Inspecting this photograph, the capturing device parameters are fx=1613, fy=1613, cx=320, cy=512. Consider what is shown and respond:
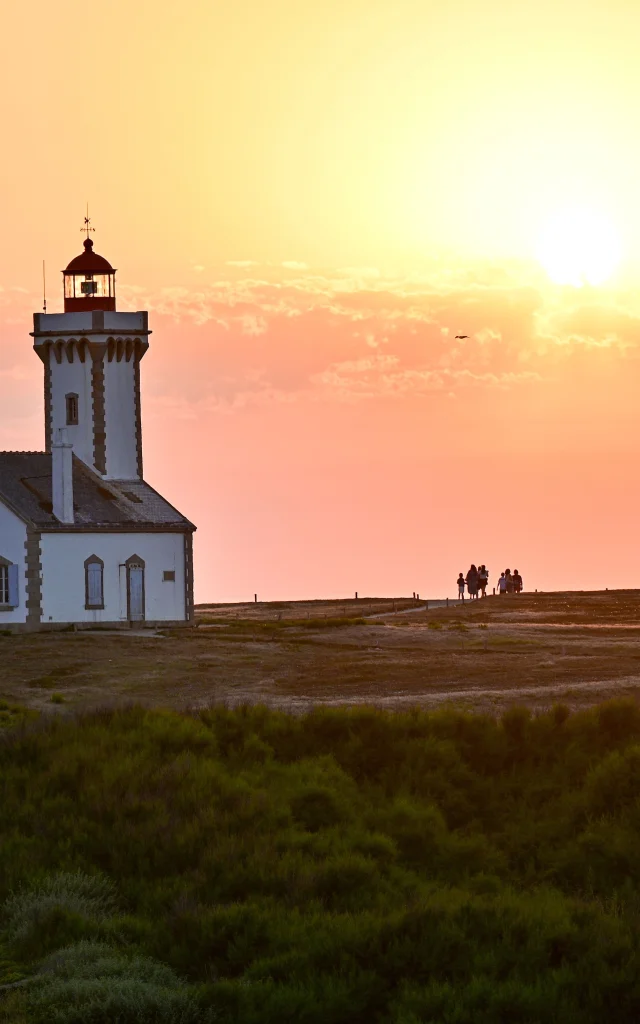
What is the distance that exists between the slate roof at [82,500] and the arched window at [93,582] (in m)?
1.29

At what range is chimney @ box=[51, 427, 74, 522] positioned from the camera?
181ft

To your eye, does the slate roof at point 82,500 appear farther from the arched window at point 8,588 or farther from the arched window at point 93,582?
the arched window at point 8,588

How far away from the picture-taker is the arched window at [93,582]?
180 ft

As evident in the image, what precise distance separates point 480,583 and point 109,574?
1099 inches

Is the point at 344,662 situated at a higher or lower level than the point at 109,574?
lower

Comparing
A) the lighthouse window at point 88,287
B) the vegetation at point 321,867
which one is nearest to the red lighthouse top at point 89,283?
the lighthouse window at point 88,287

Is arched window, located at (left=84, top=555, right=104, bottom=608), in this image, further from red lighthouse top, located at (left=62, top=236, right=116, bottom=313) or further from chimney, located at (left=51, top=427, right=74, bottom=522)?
red lighthouse top, located at (left=62, top=236, right=116, bottom=313)

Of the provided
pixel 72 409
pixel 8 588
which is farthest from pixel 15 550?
pixel 72 409

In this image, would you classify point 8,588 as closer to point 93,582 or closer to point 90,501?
point 93,582

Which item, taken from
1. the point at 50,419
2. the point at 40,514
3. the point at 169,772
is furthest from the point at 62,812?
the point at 50,419

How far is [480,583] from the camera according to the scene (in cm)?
7900

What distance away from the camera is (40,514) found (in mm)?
55031

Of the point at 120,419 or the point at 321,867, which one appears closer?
the point at 321,867

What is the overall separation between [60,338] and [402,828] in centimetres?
4387
